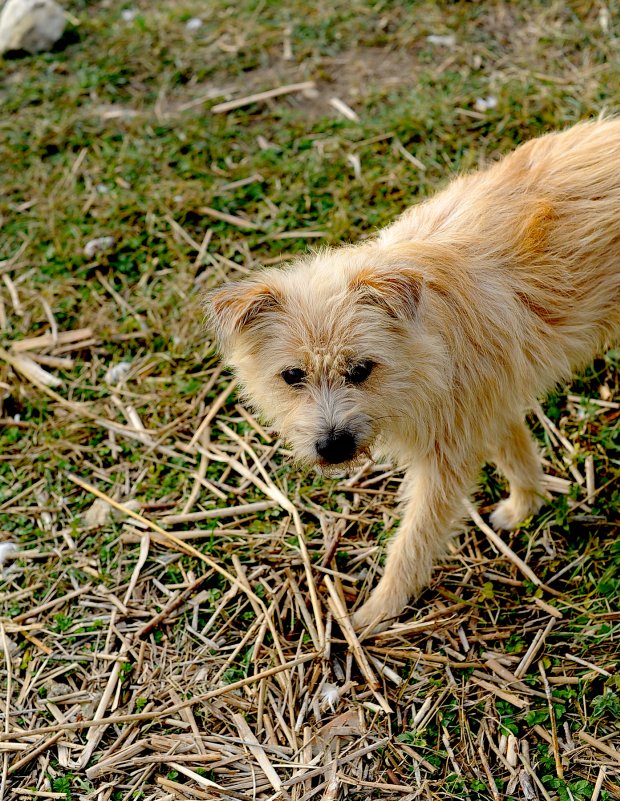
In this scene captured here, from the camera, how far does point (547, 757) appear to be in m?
3.50

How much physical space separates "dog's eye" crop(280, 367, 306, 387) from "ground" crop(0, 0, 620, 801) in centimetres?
128

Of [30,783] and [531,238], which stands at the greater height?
[531,238]

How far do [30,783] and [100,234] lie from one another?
13.3 ft

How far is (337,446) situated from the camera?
3418mm

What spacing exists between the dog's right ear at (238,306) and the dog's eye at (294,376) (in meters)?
0.28

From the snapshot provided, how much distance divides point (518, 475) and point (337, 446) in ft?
4.52

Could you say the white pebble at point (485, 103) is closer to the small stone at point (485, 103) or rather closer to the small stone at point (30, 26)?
the small stone at point (485, 103)

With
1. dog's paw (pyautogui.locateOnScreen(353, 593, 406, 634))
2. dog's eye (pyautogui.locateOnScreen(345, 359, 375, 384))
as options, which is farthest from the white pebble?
dog's paw (pyautogui.locateOnScreen(353, 593, 406, 634))

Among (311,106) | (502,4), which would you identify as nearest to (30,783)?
(311,106)

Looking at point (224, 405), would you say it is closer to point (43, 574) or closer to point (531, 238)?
point (43, 574)

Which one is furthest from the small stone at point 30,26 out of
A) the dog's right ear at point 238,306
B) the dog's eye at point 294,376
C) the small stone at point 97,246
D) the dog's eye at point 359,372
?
the dog's eye at point 359,372

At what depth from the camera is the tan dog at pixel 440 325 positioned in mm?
3449

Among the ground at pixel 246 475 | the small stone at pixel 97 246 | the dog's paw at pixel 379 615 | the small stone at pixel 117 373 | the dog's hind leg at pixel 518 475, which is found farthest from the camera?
the small stone at pixel 97 246

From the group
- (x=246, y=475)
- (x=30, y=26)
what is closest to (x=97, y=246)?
(x=246, y=475)
